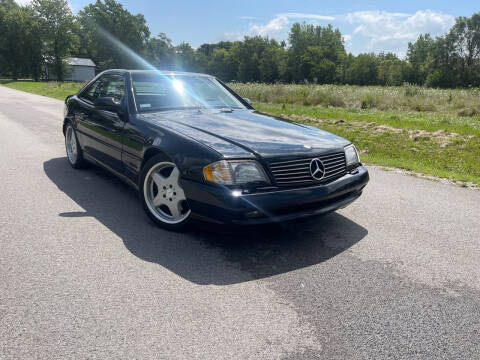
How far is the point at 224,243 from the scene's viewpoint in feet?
11.8

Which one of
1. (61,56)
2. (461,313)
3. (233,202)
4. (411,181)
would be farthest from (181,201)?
(61,56)

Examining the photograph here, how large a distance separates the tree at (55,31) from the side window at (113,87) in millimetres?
75520

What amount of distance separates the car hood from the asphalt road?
28.5 inches

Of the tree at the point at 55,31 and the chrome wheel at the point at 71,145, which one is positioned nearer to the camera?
the chrome wheel at the point at 71,145

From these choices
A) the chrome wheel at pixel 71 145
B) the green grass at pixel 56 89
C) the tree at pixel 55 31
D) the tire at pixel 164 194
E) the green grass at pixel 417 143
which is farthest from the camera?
the tree at pixel 55 31

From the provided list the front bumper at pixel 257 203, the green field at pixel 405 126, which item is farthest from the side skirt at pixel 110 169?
the green field at pixel 405 126

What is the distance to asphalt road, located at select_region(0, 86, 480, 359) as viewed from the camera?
225cm

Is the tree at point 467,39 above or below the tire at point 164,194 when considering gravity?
above

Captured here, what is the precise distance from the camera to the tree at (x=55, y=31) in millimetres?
71812

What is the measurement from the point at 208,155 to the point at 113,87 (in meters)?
2.41

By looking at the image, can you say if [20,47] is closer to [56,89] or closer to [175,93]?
[56,89]

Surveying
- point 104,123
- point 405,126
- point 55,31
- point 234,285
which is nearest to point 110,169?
point 104,123

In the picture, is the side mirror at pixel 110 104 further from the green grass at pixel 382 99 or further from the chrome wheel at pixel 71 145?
the green grass at pixel 382 99

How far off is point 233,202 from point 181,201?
794mm
